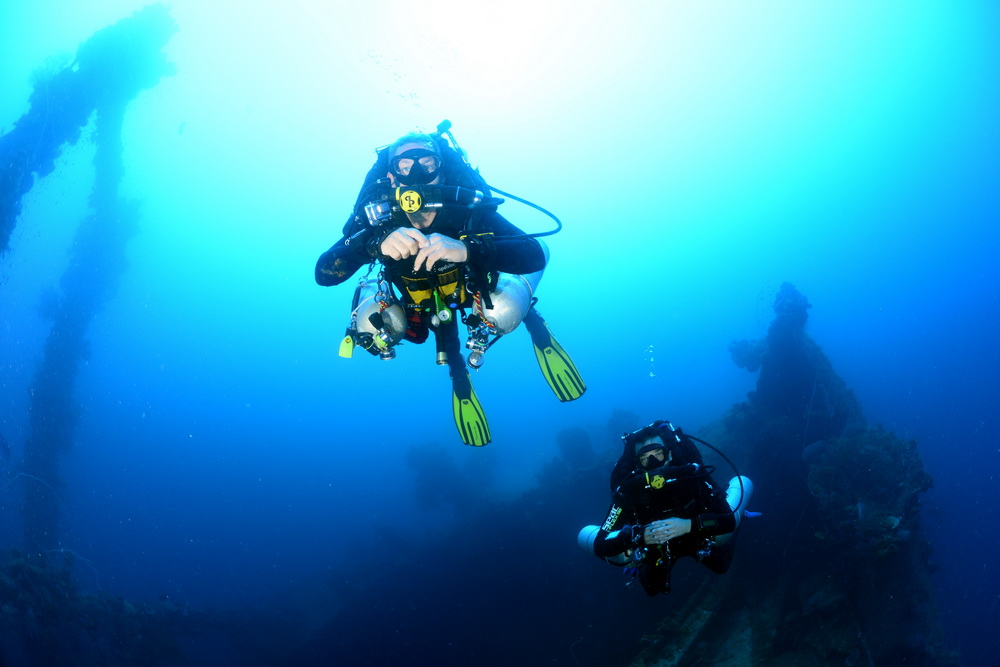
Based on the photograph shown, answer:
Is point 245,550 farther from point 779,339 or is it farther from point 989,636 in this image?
point 989,636

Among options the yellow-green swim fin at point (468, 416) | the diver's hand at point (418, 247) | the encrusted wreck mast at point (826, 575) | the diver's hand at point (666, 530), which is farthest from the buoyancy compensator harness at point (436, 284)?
the encrusted wreck mast at point (826, 575)

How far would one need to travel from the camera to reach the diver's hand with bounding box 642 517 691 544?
12.5 ft

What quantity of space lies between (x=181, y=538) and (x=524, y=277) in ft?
214

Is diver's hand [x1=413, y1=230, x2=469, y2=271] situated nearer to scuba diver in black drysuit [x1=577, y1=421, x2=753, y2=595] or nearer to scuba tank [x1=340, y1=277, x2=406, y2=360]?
scuba tank [x1=340, y1=277, x2=406, y2=360]

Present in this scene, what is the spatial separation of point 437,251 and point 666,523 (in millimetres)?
3146

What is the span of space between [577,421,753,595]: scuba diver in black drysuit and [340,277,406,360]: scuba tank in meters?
2.73

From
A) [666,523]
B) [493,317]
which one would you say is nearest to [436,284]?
[493,317]

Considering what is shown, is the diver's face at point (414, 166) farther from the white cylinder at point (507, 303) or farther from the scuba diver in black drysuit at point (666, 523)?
the scuba diver in black drysuit at point (666, 523)

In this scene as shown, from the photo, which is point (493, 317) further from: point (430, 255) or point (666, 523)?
point (666, 523)

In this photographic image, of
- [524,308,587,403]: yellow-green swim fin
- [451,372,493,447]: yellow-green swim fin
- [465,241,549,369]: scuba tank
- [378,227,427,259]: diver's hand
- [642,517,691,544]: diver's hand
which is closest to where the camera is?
[378,227,427,259]: diver's hand

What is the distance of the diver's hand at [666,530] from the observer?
3799 mm

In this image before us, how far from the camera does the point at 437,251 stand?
284cm

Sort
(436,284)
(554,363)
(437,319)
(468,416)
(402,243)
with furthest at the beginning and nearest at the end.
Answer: (554,363) < (468,416) < (437,319) < (436,284) < (402,243)

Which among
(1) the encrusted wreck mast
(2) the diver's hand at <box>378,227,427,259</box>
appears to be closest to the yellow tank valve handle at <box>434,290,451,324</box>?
(2) the diver's hand at <box>378,227,427,259</box>
